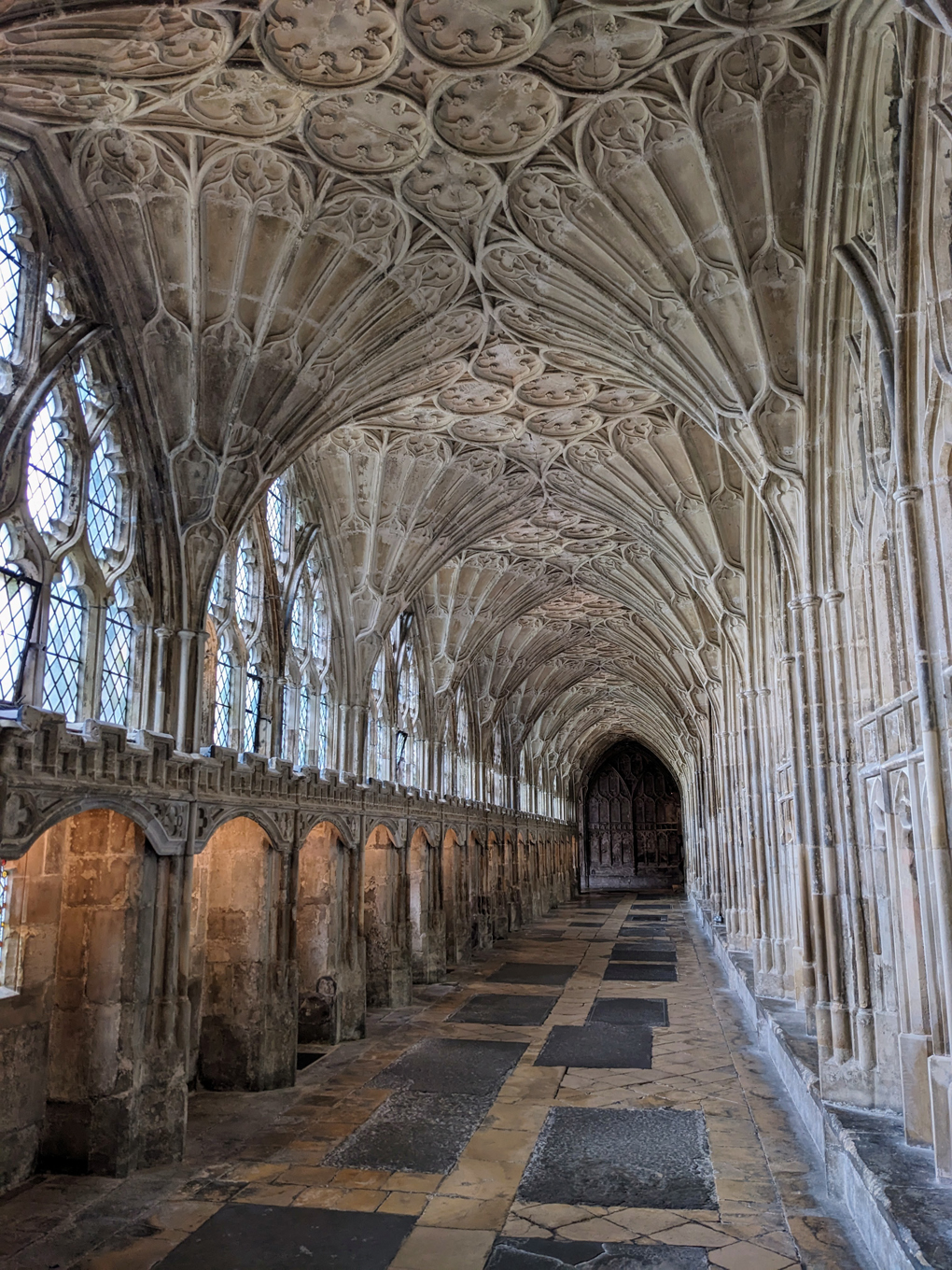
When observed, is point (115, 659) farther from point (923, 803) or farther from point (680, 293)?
point (923, 803)

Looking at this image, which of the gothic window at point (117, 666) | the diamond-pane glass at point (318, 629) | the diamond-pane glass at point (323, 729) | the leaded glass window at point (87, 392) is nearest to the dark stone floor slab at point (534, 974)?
the diamond-pane glass at point (323, 729)

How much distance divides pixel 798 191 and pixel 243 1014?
31.8 feet

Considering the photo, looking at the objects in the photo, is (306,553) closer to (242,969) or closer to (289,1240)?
(242,969)

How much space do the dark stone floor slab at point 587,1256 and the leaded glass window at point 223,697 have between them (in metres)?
6.73

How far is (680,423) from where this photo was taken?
1348 centimetres

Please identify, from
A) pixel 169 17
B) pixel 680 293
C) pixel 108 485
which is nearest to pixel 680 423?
pixel 680 293

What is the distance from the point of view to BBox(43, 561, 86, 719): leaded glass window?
8.13 metres

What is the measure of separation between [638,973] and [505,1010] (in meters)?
4.27

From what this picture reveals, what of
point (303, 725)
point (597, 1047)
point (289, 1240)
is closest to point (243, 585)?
point (303, 725)

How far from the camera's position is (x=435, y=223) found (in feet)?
30.0

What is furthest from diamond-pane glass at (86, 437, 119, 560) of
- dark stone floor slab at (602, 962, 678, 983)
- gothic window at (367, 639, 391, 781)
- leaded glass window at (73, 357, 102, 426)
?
dark stone floor slab at (602, 962, 678, 983)

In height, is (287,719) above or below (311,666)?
below

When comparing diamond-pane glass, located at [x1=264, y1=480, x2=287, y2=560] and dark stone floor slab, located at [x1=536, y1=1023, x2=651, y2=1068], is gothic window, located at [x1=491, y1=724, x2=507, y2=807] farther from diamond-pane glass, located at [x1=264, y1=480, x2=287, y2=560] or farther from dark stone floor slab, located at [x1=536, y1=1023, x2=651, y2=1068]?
diamond-pane glass, located at [x1=264, y1=480, x2=287, y2=560]

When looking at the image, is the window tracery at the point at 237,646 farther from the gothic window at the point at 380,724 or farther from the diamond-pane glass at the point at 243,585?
the gothic window at the point at 380,724
